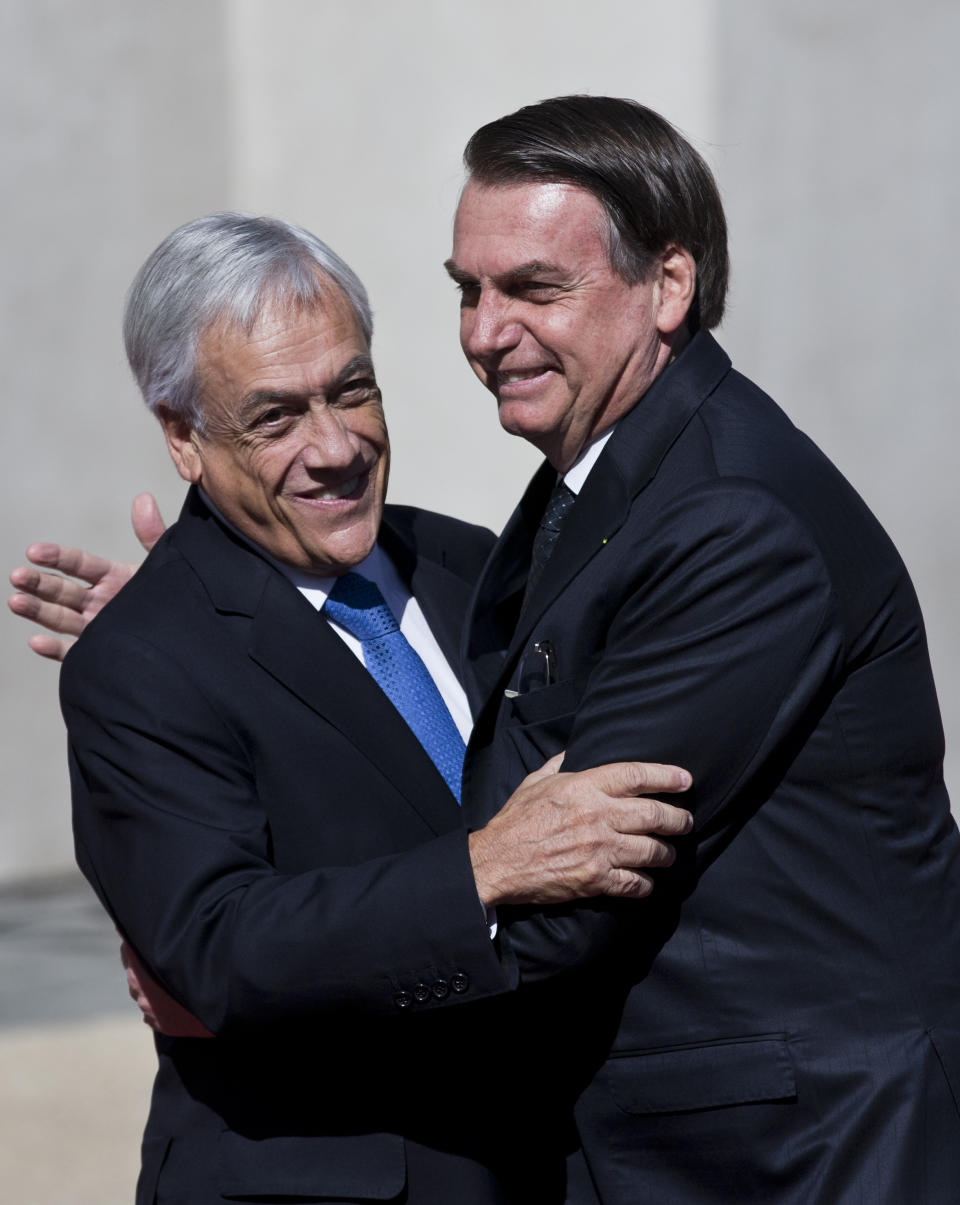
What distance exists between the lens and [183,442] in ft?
8.80

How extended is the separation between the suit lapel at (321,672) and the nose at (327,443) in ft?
0.62

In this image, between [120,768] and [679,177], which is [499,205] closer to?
[679,177]


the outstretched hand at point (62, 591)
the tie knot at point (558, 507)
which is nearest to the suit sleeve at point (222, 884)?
the tie knot at point (558, 507)

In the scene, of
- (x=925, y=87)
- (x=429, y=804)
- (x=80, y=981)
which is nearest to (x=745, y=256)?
(x=925, y=87)

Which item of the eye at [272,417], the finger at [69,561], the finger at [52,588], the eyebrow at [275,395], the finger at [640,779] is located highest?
the eyebrow at [275,395]

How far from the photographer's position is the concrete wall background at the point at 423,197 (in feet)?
19.6

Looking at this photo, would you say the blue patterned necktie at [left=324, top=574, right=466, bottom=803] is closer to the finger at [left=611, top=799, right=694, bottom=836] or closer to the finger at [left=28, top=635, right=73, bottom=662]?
the finger at [left=611, top=799, right=694, bottom=836]

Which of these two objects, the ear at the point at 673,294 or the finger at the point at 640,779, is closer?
the finger at the point at 640,779

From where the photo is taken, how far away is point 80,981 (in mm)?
6199

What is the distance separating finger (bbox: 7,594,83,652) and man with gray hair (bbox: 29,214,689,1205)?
0.54 m

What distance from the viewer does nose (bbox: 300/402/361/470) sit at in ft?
8.57

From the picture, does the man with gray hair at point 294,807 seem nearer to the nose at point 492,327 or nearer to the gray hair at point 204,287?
the gray hair at point 204,287

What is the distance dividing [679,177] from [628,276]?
0.16 m

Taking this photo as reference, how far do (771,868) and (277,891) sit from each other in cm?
65
